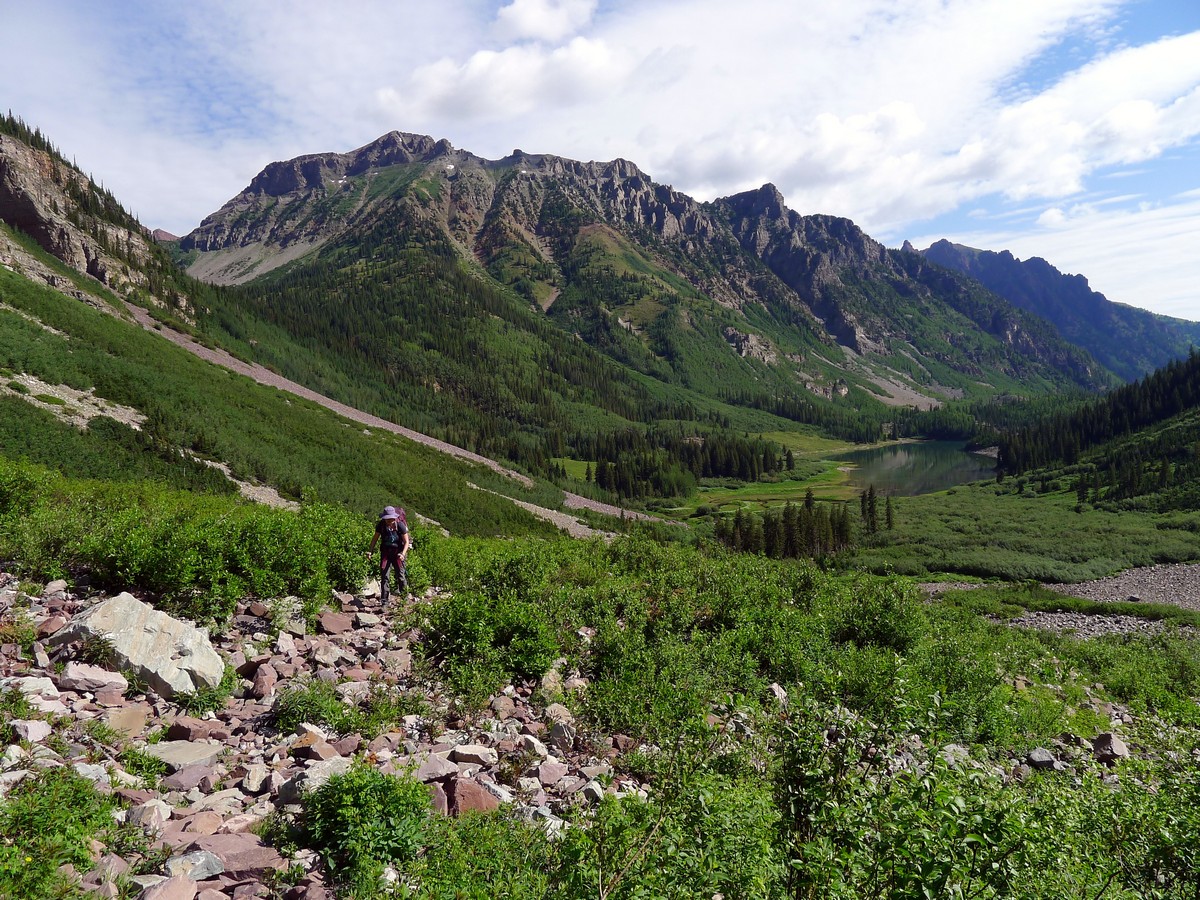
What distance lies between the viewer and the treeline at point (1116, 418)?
169875 mm

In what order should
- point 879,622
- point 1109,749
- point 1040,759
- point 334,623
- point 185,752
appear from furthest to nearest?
point 879,622, point 1109,749, point 1040,759, point 334,623, point 185,752

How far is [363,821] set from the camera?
6738mm

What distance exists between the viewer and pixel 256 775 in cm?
789

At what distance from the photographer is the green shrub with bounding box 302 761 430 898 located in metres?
6.50

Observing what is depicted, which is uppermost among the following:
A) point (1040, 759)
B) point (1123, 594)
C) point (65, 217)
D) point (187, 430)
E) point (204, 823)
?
point (65, 217)

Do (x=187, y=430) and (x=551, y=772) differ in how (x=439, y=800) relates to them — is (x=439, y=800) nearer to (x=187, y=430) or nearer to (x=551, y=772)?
(x=551, y=772)

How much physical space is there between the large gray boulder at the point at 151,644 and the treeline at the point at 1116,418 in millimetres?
210019

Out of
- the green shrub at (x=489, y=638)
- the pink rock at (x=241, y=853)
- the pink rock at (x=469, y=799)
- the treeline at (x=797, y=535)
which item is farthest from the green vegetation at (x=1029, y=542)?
the pink rock at (x=241, y=853)

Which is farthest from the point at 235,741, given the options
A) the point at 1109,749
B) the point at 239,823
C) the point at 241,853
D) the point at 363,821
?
the point at 1109,749

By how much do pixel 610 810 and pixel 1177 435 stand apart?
641 ft

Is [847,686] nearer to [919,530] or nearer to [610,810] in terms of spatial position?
[610,810]

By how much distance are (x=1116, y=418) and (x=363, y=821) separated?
238m

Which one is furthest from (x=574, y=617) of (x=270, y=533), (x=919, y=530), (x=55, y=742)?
(x=919, y=530)

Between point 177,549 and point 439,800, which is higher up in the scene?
point 177,549
